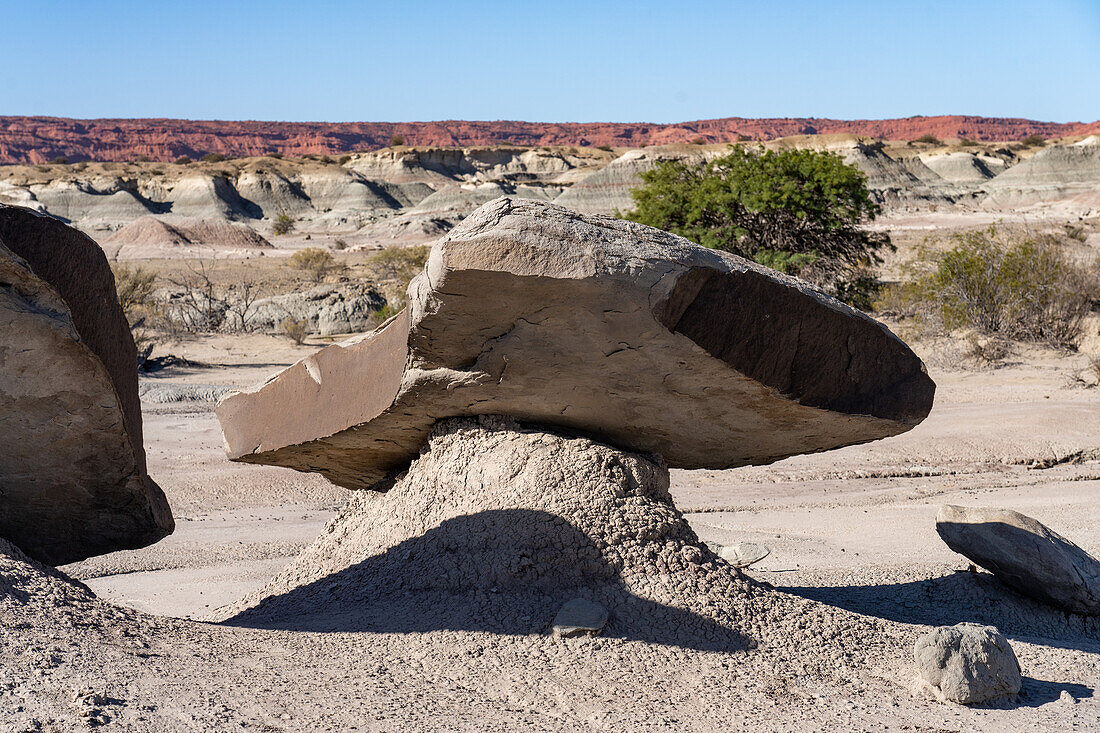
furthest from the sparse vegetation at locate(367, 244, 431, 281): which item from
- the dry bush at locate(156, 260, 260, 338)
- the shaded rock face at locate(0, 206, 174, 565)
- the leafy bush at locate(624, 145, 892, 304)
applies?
the shaded rock face at locate(0, 206, 174, 565)

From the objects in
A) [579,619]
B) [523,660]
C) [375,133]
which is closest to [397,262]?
[579,619]

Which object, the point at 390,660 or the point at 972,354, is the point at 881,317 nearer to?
the point at 972,354

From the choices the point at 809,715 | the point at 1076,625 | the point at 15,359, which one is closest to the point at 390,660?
the point at 809,715

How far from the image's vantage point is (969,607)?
15.4 feet

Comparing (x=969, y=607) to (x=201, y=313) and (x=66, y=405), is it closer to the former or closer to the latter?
(x=66, y=405)

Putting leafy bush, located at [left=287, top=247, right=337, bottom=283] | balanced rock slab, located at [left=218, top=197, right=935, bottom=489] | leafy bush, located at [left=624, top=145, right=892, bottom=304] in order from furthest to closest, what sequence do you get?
1. leafy bush, located at [left=287, top=247, right=337, bottom=283]
2. leafy bush, located at [left=624, top=145, right=892, bottom=304]
3. balanced rock slab, located at [left=218, top=197, right=935, bottom=489]

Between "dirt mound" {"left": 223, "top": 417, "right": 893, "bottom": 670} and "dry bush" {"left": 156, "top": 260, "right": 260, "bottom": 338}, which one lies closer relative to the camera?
"dirt mound" {"left": 223, "top": 417, "right": 893, "bottom": 670}

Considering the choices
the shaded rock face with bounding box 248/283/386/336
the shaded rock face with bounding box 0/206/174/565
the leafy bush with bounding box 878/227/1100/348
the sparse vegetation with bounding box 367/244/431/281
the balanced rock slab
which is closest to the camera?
the balanced rock slab

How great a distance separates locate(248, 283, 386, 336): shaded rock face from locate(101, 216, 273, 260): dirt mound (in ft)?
49.7

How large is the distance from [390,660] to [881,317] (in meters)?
15.7

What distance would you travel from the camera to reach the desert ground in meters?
2.92

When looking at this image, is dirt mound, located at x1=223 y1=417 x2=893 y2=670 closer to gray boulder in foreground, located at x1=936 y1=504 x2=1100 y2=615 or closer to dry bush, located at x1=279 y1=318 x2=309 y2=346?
gray boulder in foreground, located at x1=936 y1=504 x2=1100 y2=615

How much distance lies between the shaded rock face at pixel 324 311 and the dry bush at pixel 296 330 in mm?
647

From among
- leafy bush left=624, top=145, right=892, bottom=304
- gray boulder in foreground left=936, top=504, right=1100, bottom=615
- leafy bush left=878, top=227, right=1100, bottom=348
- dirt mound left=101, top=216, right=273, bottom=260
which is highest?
leafy bush left=624, top=145, right=892, bottom=304
